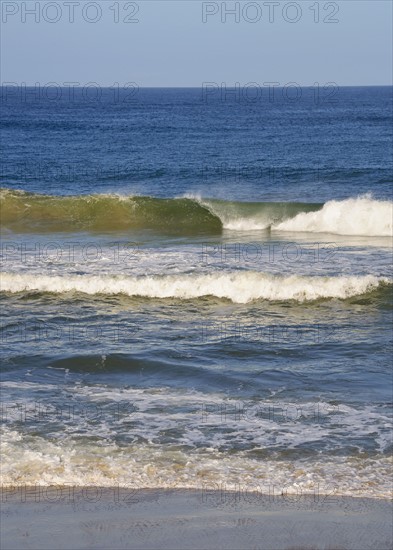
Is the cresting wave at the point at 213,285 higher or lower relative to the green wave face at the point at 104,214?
lower

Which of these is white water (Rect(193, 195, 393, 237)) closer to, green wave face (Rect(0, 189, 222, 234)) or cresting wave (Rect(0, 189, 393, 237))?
cresting wave (Rect(0, 189, 393, 237))

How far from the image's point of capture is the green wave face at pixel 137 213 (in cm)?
2341

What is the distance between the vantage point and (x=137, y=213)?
2445 centimetres

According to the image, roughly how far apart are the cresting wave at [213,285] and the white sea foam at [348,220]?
6561 mm

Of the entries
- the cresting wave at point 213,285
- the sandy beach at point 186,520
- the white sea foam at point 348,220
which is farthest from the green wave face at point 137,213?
the sandy beach at point 186,520

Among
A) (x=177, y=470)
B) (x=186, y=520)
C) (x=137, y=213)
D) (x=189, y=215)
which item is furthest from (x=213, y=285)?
(x=137, y=213)

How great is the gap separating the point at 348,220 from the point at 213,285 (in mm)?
8032

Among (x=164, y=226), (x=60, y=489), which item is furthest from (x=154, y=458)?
(x=164, y=226)

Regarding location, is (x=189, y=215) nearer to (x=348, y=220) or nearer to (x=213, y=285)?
(x=348, y=220)

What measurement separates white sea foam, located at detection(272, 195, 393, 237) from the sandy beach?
15192 mm

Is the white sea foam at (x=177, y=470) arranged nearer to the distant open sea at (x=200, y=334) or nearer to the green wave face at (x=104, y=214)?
the distant open sea at (x=200, y=334)

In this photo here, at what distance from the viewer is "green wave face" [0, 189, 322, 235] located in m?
23.4

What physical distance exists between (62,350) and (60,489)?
457 centimetres

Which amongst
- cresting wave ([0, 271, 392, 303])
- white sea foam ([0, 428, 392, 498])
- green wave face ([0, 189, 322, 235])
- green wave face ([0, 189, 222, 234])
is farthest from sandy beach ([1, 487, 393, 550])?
green wave face ([0, 189, 222, 234])
